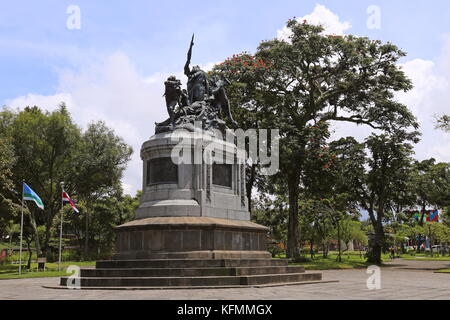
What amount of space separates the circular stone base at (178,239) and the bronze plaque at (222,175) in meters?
2.02

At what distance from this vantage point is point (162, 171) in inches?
722

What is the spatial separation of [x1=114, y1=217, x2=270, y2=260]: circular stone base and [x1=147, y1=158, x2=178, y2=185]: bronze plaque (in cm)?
173

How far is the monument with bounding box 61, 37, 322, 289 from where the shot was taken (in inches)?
584

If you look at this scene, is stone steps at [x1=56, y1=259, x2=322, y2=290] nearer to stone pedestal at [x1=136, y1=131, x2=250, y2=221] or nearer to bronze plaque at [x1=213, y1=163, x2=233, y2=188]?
stone pedestal at [x1=136, y1=131, x2=250, y2=221]

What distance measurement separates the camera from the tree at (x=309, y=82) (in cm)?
3309

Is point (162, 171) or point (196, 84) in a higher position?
point (196, 84)

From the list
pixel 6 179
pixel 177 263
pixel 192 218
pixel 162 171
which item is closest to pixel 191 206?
pixel 192 218

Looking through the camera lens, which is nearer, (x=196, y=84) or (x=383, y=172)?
(x=196, y=84)

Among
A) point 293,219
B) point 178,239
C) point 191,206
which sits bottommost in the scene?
point 178,239

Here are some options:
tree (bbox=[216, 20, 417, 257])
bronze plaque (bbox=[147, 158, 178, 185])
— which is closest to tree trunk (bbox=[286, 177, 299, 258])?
tree (bbox=[216, 20, 417, 257])

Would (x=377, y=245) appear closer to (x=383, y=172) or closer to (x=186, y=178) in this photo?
(x=383, y=172)

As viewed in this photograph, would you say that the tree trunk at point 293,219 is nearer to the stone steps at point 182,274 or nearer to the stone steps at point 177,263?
the stone steps at point 182,274

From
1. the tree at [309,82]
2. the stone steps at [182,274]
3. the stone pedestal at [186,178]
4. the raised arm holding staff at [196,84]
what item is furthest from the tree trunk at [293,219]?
the stone steps at [182,274]

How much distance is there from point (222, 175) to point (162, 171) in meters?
2.47
